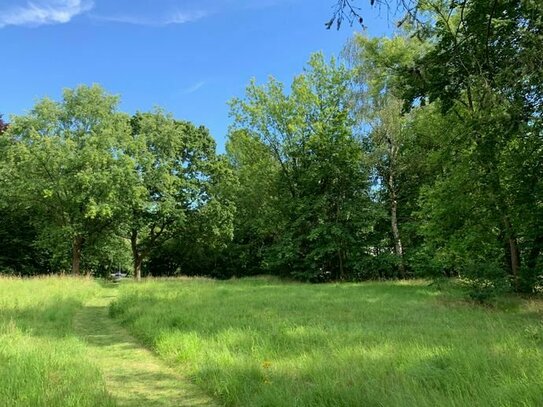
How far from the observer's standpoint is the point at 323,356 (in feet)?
22.9

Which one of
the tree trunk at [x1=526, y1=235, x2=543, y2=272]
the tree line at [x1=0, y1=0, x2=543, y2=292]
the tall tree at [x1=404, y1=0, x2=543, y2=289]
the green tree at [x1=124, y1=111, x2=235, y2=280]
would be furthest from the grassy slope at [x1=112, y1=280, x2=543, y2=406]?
the green tree at [x1=124, y1=111, x2=235, y2=280]

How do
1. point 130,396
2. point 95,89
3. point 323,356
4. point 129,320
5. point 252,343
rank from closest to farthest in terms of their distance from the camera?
point 130,396 < point 323,356 < point 252,343 < point 129,320 < point 95,89

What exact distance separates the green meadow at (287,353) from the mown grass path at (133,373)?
4 cm

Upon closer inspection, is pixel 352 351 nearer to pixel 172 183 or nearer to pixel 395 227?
pixel 395 227

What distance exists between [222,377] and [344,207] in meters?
27.6

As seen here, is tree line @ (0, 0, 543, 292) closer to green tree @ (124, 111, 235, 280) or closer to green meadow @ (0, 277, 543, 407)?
green tree @ (124, 111, 235, 280)

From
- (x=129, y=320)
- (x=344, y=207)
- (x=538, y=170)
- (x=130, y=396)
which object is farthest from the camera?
(x=344, y=207)

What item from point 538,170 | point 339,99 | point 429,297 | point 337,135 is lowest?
point 429,297

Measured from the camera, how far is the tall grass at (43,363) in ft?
17.7

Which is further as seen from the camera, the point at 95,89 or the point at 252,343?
the point at 95,89

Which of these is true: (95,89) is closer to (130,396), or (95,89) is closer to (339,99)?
(339,99)

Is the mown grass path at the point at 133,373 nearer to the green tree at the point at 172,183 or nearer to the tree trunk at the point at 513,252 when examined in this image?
the tree trunk at the point at 513,252

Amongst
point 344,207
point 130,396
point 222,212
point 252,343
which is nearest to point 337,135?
point 344,207

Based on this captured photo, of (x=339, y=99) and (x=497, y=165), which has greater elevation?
(x=339, y=99)
